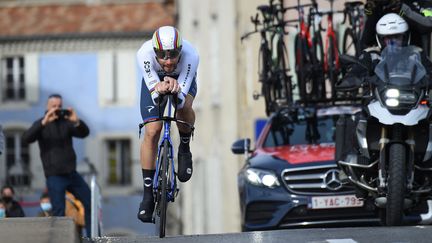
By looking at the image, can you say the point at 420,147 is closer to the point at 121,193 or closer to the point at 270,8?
the point at 270,8

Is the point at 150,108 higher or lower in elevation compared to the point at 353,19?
lower

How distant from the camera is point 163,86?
14508mm

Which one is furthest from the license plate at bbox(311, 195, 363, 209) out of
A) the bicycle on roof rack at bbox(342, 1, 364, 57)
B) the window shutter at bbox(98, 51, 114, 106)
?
the window shutter at bbox(98, 51, 114, 106)

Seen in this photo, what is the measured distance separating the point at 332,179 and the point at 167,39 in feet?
11.4

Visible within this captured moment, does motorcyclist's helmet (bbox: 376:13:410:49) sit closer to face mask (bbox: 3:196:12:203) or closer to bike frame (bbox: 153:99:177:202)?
bike frame (bbox: 153:99:177:202)

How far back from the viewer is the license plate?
17.2 m

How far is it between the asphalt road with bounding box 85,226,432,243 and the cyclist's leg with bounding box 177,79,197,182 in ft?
2.31

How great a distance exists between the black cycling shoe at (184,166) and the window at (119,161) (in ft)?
172

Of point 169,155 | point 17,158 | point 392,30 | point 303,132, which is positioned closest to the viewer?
point 169,155

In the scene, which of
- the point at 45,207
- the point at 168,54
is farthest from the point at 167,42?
the point at 45,207

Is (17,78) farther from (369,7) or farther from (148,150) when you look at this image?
(148,150)

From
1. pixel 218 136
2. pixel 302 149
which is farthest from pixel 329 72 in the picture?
pixel 218 136

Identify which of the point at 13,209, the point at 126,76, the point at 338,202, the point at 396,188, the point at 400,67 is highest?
the point at 400,67

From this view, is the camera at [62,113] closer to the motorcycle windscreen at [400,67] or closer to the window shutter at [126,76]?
the motorcycle windscreen at [400,67]
